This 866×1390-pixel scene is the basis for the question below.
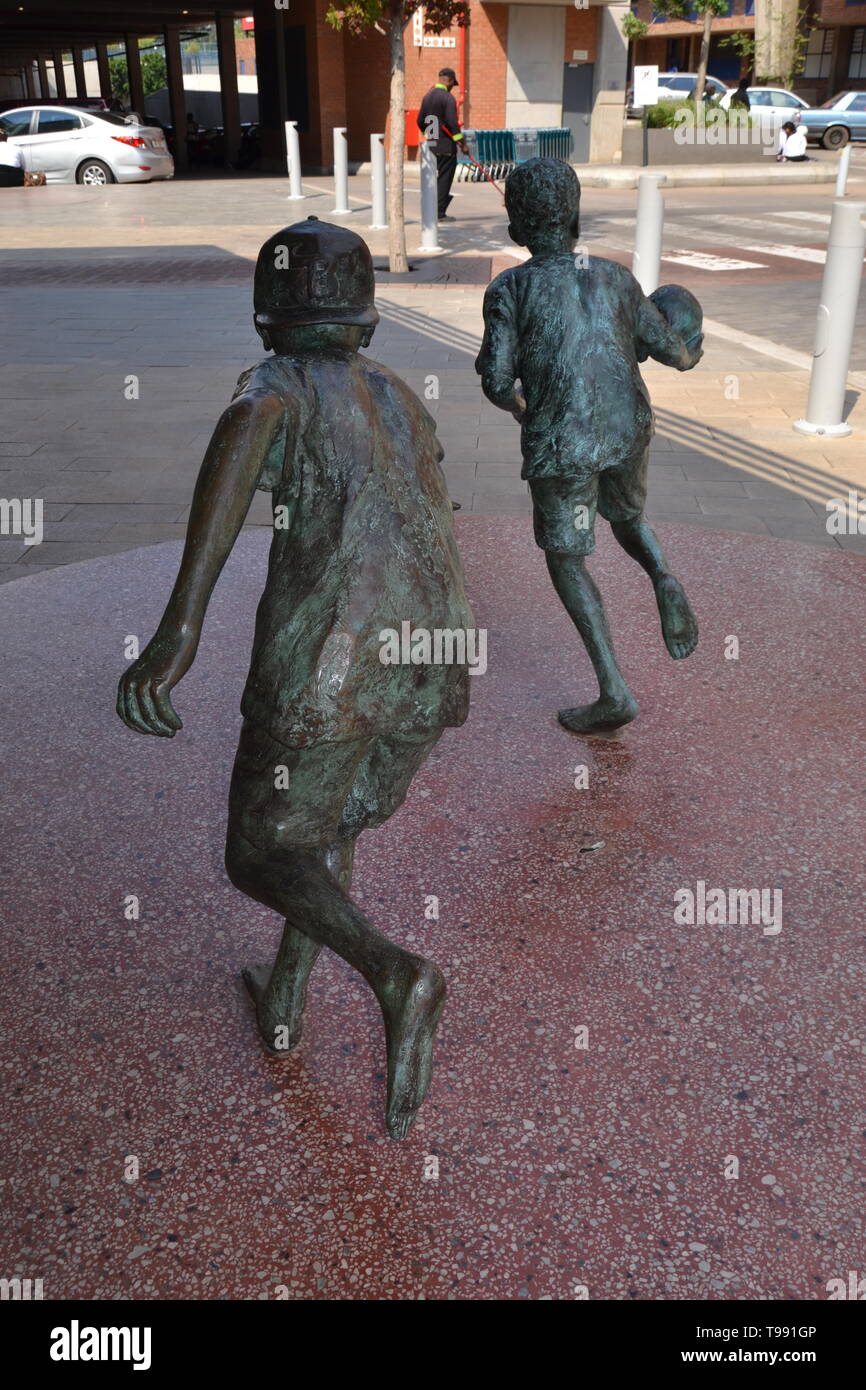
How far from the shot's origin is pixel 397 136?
12.1 m

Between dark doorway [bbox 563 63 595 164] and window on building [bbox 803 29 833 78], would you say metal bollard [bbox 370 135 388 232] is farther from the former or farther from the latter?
window on building [bbox 803 29 833 78]

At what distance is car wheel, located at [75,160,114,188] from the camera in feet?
80.5

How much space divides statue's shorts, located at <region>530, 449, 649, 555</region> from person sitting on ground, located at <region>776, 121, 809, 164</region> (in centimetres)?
2630

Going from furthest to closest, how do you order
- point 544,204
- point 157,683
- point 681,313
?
1. point 681,313
2. point 544,204
3. point 157,683

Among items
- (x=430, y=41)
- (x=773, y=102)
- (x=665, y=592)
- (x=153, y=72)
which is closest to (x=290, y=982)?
(x=665, y=592)

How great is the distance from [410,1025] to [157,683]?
2.37 feet

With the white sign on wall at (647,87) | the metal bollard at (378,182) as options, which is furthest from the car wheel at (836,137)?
the metal bollard at (378,182)

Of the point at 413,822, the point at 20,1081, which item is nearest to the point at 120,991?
the point at 20,1081

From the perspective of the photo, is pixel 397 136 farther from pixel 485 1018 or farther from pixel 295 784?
pixel 295 784

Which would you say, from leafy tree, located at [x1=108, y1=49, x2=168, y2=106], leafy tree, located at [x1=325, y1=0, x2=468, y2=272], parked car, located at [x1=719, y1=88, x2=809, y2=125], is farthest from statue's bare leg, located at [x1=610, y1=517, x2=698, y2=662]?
leafy tree, located at [x1=108, y1=49, x2=168, y2=106]

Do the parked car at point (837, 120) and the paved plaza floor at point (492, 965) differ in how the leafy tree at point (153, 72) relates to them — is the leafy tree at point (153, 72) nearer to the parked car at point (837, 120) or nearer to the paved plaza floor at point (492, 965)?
the parked car at point (837, 120)

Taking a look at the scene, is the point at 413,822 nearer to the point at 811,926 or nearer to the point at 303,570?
the point at 811,926

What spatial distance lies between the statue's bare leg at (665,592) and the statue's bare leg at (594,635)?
0.17 metres
